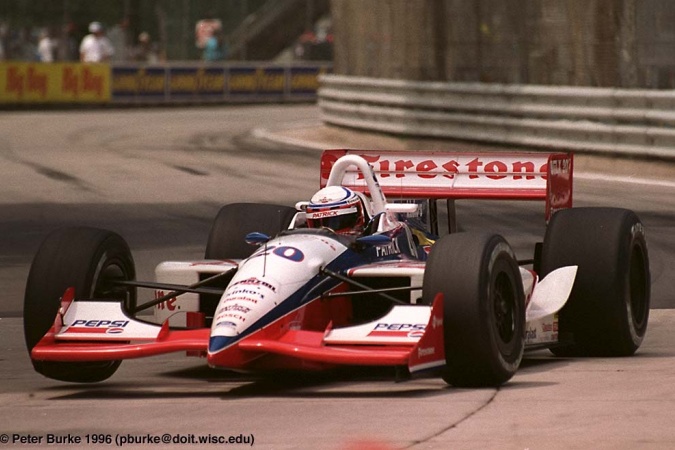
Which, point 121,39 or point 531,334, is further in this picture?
point 121,39

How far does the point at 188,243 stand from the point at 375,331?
7.30 metres

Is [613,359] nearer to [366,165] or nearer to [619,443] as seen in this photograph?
[366,165]

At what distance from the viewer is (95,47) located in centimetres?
4119

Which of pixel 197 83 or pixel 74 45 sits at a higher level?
pixel 74 45

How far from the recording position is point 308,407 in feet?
26.2

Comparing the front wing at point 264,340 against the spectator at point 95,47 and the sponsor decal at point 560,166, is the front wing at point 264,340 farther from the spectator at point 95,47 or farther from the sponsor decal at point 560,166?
the spectator at point 95,47

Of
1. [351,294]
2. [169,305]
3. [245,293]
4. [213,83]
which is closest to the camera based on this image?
[245,293]

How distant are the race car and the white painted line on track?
9850mm

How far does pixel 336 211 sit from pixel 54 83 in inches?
1290

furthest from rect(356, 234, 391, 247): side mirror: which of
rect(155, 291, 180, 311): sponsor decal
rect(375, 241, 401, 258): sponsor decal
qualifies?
rect(155, 291, 180, 311): sponsor decal

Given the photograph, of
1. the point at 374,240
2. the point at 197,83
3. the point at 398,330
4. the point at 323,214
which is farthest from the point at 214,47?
→ the point at 398,330

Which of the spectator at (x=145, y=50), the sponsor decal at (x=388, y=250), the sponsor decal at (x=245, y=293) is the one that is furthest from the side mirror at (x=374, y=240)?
the spectator at (x=145, y=50)

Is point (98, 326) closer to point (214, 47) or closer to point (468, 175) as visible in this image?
point (468, 175)

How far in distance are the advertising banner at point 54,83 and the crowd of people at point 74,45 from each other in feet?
1.36
